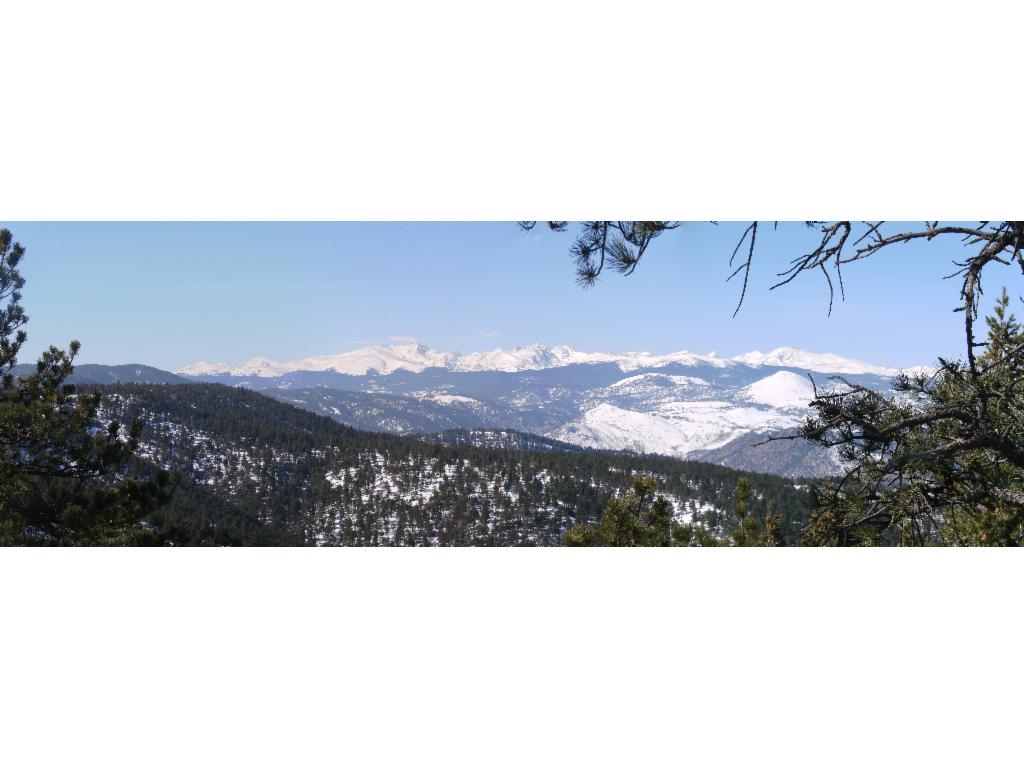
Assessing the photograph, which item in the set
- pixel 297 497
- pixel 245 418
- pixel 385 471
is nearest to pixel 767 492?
pixel 385 471

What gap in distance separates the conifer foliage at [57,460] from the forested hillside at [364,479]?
133 feet

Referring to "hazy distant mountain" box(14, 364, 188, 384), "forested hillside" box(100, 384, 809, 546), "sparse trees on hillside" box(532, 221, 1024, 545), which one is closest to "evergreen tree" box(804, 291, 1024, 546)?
"sparse trees on hillside" box(532, 221, 1024, 545)

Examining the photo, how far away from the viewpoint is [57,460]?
3.39 m

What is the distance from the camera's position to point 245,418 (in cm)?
7081

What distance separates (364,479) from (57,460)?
2614 inches

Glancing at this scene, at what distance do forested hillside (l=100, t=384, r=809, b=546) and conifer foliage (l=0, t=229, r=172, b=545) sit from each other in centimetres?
4047

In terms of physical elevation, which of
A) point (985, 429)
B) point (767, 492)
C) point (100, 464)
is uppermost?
point (985, 429)

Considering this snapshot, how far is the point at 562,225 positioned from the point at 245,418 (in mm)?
76524

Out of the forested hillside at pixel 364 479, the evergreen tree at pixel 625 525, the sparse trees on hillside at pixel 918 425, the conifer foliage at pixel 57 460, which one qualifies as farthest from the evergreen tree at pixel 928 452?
the forested hillside at pixel 364 479

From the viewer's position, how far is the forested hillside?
48.7 m

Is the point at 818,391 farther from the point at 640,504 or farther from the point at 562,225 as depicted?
the point at 640,504

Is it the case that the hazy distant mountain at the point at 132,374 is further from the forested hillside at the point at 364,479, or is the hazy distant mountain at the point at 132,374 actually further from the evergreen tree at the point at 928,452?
the evergreen tree at the point at 928,452

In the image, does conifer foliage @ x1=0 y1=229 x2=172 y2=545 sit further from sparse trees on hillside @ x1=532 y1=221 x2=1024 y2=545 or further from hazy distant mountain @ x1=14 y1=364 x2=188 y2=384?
hazy distant mountain @ x1=14 y1=364 x2=188 y2=384
